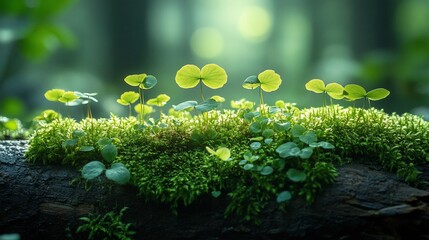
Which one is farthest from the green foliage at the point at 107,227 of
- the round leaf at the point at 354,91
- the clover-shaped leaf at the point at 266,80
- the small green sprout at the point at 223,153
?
the round leaf at the point at 354,91

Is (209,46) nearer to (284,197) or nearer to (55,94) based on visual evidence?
(55,94)

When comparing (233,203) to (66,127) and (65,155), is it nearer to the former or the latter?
(65,155)

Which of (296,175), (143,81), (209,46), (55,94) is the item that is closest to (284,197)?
(296,175)

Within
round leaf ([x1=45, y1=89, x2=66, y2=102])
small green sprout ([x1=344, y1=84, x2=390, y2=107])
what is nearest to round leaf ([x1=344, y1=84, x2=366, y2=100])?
small green sprout ([x1=344, y1=84, x2=390, y2=107])

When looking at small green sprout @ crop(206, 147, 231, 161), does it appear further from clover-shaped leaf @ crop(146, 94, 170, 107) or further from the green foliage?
clover-shaped leaf @ crop(146, 94, 170, 107)

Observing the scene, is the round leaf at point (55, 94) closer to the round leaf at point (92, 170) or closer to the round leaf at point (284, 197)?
the round leaf at point (92, 170)
